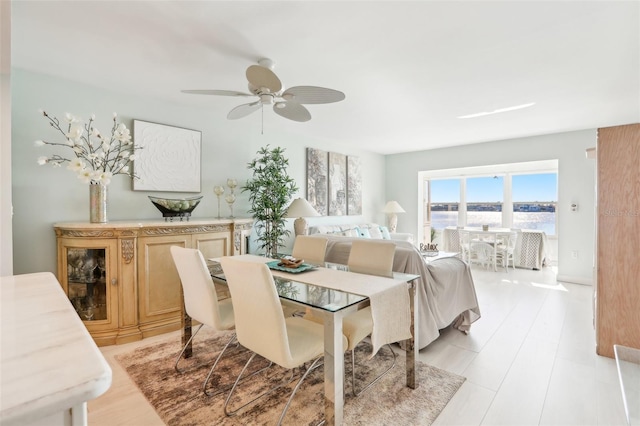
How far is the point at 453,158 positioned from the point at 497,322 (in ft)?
12.9

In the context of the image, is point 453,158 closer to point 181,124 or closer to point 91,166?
point 181,124

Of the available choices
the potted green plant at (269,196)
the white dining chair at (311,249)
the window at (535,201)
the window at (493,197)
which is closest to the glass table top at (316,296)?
the white dining chair at (311,249)

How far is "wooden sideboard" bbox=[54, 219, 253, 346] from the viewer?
2.69 meters

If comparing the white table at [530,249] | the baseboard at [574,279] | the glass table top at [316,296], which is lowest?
the baseboard at [574,279]

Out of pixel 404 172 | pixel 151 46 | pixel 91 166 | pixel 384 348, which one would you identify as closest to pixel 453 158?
pixel 404 172

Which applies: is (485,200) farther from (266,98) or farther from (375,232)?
(266,98)

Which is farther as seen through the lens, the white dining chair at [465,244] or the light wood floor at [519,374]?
the white dining chair at [465,244]

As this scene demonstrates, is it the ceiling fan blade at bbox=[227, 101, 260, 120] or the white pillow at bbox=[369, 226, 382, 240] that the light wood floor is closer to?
the ceiling fan blade at bbox=[227, 101, 260, 120]

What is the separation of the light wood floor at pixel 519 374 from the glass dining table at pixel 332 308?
50cm

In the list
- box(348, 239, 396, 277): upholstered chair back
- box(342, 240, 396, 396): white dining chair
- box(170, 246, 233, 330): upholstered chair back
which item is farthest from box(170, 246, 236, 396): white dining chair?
box(348, 239, 396, 277): upholstered chair back

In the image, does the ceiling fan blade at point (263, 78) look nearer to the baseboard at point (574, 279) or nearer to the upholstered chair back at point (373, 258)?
the upholstered chair back at point (373, 258)

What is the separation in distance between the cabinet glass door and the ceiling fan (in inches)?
70.5

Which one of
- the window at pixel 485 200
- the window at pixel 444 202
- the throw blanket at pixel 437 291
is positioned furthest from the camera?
the window at pixel 444 202

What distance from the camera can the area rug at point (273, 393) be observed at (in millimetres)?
1814
